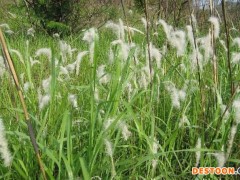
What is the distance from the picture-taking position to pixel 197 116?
144cm

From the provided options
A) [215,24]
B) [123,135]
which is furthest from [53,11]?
[123,135]

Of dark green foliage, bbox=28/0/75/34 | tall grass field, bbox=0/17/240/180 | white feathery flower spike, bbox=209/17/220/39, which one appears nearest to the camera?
tall grass field, bbox=0/17/240/180

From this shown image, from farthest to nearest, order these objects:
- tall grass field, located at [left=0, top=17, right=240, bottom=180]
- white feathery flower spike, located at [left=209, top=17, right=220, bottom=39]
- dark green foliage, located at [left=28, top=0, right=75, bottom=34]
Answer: dark green foliage, located at [left=28, top=0, right=75, bottom=34] → white feathery flower spike, located at [left=209, top=17, right=220, bottom=39] → tall grass field, located at [left=0, top=17, right=240, bottom=180]

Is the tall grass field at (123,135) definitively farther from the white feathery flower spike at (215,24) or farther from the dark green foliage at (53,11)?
the dark green foliage at (53,11)

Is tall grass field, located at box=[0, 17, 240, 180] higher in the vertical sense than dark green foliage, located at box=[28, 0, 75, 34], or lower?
lower

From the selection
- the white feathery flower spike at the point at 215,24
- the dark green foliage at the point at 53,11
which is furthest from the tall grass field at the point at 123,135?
the dark green foliage at the point at 53,11

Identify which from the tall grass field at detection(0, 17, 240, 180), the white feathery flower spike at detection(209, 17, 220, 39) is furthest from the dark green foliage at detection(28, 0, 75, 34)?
the white feathery flower spike at detection(209, 17, 220, 39)

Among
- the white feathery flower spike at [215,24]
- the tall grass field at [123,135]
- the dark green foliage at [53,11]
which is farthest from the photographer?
the dark green foliage at [53,11]

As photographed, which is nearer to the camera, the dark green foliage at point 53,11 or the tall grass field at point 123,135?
the tall grass field at point 123,135

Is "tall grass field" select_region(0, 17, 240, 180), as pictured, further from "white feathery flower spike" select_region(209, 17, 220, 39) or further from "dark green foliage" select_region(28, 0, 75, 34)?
"dark green foliage" select_region(28, 0, 75, 34)

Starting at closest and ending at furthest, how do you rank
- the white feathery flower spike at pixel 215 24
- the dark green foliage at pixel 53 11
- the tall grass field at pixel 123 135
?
1. the tall grass field at pixel 123 135
2. the white feathery flower spike at pixel 215 24
3. the dark green foliage at pixel 53 11

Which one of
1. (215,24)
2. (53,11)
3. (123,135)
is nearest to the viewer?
(123,135)

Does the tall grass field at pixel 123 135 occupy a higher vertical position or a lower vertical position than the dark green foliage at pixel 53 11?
lower

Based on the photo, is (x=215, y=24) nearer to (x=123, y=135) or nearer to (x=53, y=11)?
(x=123, y=135)
